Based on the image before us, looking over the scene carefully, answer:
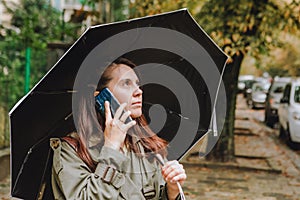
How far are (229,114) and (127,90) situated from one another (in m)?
8.55

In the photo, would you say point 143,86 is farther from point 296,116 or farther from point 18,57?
point 296,116

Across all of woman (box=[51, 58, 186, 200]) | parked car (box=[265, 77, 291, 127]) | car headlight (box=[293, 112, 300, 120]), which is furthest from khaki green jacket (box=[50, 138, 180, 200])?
parked car (box=[265, 77, 291, 127])

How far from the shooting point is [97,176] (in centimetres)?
209

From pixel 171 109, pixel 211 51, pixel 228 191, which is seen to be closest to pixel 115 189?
pixel 171 109

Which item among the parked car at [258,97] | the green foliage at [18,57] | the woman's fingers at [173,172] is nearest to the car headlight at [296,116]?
the green foliage at [18,57]

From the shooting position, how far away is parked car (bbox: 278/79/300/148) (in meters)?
13.5

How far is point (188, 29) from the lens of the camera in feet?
8.83

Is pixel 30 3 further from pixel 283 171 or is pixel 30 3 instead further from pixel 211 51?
pixel 211 51

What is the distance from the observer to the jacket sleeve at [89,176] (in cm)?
206

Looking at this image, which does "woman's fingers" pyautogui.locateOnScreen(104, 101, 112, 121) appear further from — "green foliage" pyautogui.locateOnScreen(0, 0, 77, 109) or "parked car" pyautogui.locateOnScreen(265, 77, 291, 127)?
"parked car" pyautogui.locateOnScreen(265, 77, 291, 127)

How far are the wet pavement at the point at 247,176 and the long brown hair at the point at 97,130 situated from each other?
4935 mm

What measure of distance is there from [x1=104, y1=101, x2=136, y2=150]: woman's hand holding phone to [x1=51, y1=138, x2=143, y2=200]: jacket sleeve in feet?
0.11

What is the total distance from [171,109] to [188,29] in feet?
1.72

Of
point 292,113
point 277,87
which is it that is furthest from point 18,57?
point 277,87
